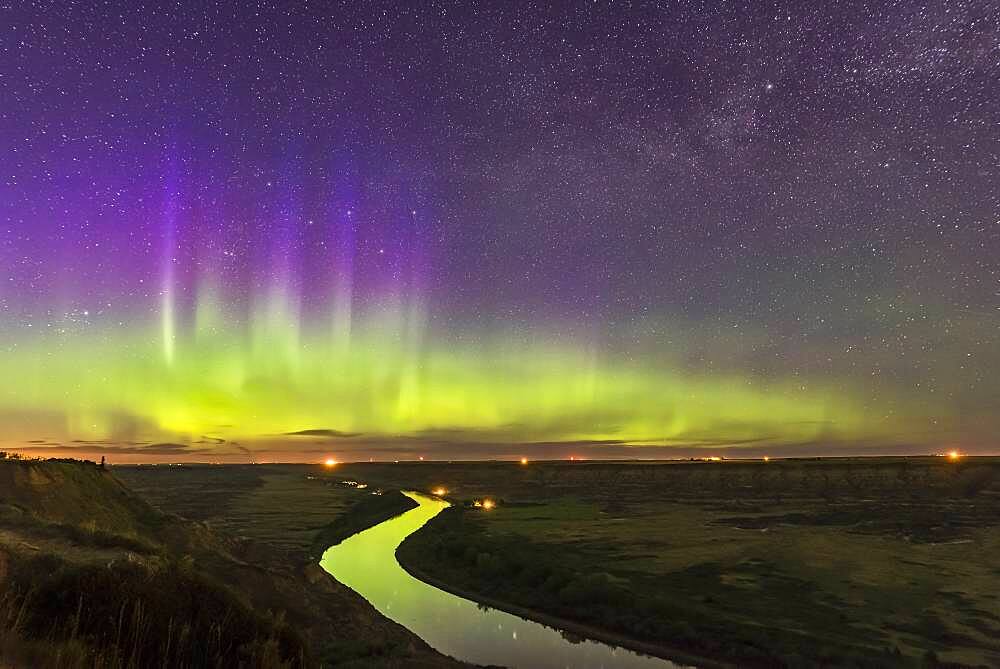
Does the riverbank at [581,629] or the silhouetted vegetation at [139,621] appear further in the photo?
the riverbank at [581,629]

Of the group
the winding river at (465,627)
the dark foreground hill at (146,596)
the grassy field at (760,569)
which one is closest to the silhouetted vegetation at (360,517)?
the winding river at (465,627)

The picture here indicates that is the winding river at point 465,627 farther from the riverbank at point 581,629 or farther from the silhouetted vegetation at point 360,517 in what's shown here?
the silhouetted vegetation at point 360,517

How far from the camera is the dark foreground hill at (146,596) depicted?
11.3m

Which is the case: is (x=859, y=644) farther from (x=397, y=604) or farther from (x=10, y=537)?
(x=10, y=537)

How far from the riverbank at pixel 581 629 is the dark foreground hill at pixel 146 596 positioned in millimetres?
10404

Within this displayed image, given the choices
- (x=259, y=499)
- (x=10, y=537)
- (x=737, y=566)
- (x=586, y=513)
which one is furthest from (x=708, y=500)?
(x=10, y=537)

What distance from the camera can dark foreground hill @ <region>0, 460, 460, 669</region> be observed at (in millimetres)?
11289

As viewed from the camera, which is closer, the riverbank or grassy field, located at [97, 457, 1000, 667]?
grassy field, located at [97, 457, 1000, 667]

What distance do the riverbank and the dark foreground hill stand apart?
34.1 ft

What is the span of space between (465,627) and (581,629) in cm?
677

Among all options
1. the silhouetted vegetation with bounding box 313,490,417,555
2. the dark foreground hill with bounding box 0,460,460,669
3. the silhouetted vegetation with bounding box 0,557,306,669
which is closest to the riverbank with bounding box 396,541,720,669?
the dark foreground hill with bounding box 0,460,460,669

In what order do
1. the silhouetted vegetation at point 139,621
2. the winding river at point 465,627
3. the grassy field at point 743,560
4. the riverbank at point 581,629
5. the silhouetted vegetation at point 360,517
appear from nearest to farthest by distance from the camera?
the silhouetted vegetation at point 139,621
the grassy field at point 743,560
the riverbank at point 581,629
the winding river at point 465,627
the silhouetted vegetation at point 360,517

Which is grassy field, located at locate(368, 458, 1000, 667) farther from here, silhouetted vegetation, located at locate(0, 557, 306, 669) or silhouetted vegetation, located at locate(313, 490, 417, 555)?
silhouetted vegetation, located at locate(0, 557, 306, 669)

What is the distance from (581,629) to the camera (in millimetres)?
36750
